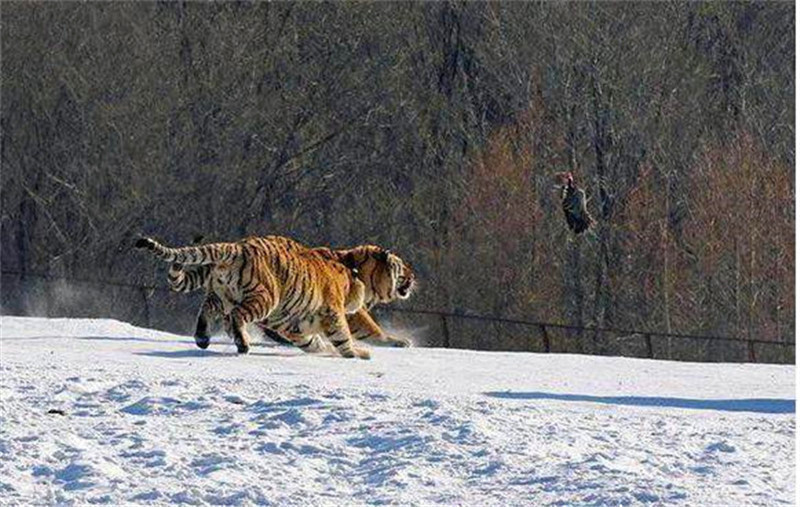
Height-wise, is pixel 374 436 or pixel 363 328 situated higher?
pixel 363 328

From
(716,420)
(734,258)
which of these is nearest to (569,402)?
(716,420)

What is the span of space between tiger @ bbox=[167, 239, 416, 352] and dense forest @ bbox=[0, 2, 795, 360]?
21.4 m

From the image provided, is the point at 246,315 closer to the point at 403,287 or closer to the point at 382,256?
the point at 382,256

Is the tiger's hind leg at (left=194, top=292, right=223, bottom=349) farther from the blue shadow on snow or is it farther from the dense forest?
the dense forest

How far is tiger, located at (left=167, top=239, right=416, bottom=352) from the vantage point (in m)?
18.8

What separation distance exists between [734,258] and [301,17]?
1171 cm

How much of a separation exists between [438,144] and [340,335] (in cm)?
2917

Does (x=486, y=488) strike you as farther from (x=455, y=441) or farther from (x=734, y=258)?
(x=734, y=258)

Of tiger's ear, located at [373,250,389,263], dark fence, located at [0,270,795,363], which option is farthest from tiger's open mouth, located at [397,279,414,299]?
dark fence, located at [0,270,795,363]

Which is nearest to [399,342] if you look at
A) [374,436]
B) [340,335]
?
[340,335]

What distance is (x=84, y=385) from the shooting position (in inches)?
583

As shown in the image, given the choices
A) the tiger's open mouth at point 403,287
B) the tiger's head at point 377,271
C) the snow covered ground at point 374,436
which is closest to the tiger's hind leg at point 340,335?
the snow covered ground at point 374,436

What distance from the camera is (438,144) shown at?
1871 inches

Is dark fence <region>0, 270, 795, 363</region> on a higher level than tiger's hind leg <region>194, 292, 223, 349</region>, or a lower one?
higher
